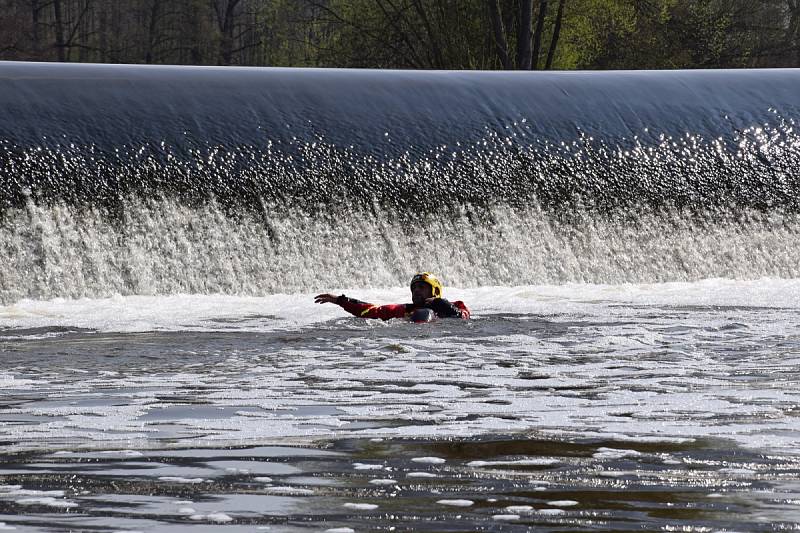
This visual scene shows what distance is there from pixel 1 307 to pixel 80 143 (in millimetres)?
2530

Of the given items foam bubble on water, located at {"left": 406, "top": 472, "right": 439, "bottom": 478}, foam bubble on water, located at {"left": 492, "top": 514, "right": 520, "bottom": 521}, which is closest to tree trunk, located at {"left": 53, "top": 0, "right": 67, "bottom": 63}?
foam bubble on water, located at {"left": 406, "top": 472, "right": 439, "bottom": 478}

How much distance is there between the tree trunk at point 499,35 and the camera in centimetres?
2741

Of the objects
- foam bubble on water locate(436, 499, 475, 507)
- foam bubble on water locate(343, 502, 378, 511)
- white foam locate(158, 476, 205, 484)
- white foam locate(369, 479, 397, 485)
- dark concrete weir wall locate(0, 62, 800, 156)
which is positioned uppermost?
dark concrete weir wall locate(0, 62, 800, 156)

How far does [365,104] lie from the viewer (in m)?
15.2

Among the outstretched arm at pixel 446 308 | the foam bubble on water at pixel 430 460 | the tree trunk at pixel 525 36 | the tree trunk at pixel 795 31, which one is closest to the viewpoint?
the foam bubble on water at pixel 430 460

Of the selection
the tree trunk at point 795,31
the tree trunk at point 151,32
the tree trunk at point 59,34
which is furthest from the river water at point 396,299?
the tree trunk at point 59,34

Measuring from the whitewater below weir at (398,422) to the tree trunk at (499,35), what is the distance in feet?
57.3

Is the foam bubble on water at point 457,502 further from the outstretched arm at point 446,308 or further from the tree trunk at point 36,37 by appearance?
the tree trunk at point 36,37

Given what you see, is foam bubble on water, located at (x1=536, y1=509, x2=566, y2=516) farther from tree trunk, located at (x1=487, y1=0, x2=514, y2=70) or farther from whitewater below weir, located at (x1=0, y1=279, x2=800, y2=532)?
tree trunk, located at (x1=487, y1=0, x2=514, y2=70)

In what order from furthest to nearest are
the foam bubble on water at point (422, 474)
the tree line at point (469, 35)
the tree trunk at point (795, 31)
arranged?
the tree trunk at point (795, 31)
the tree line at point (469, 35)
the foam bubble on water at point (422, 474)

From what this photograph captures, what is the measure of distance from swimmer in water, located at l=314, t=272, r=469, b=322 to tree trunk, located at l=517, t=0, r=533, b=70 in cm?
1765

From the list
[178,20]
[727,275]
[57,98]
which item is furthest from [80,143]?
[178,20]

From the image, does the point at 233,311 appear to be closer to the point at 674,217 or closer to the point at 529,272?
the point at 529,272

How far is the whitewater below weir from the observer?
13.5 ft
